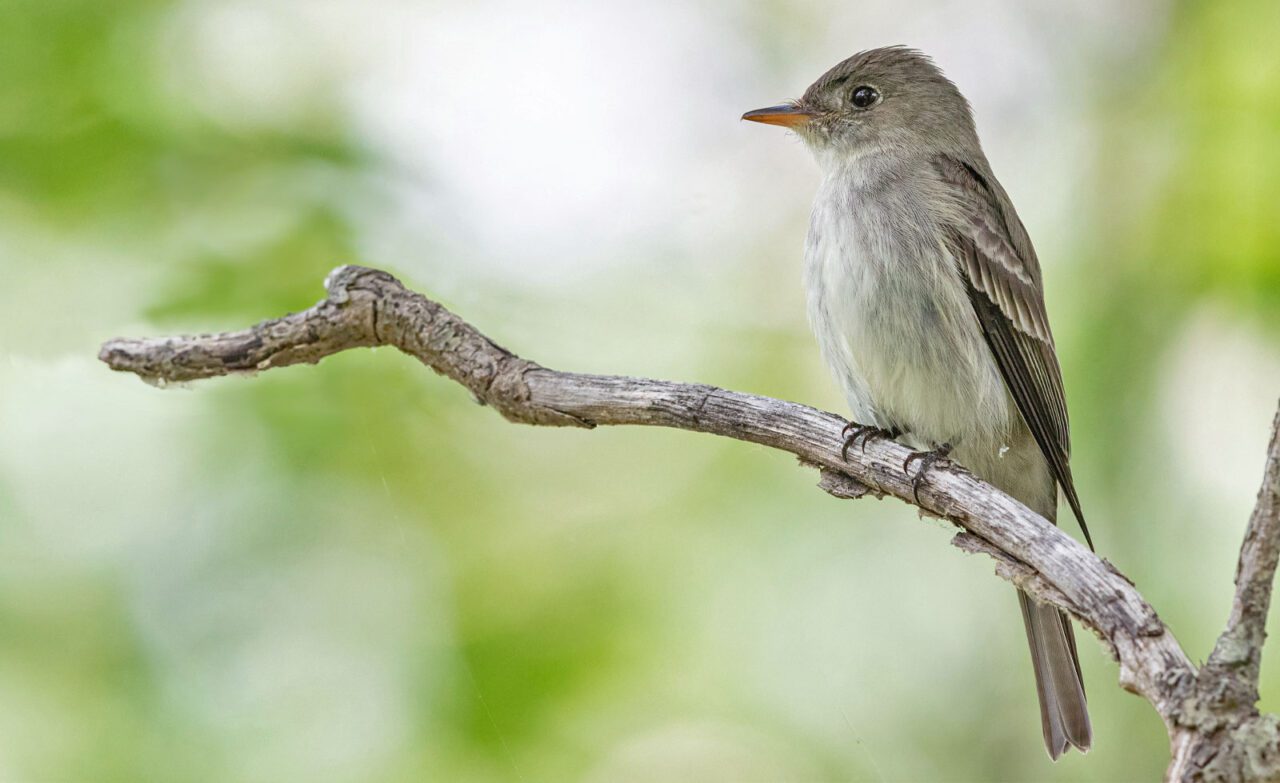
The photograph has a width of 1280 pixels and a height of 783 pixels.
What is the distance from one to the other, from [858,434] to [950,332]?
533mm

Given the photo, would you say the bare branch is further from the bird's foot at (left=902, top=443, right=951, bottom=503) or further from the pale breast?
the pale breast

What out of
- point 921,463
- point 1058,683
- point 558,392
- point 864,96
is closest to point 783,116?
point 864,96

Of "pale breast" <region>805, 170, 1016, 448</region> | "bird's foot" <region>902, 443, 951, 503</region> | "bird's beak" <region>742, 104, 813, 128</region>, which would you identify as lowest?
"bird's foot" <region>902, 443, 951, 503</region>

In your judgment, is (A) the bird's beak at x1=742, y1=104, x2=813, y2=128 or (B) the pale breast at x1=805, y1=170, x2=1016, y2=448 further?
(A) the bird's beak at x1=742, y1=104, x2=813, y2=128

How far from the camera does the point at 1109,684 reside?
14.3 feet

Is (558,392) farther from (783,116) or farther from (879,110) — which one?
(879,110)

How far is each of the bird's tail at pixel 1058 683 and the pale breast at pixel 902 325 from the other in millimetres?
575

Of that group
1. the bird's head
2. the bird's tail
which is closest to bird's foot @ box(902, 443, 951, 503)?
the bird's tail

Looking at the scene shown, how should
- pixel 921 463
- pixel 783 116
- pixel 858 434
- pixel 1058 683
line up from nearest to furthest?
pixel 921 463
pixel 858 434
pixel 1058 683
pixel 783 116

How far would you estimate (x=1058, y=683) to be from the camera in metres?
3.54

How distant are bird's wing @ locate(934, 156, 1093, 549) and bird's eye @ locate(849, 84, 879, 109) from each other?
50cm

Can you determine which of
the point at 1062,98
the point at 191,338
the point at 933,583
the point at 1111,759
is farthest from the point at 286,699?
the point at 1062,98

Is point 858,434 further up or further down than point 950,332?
further down

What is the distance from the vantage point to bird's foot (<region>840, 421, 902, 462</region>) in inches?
124
